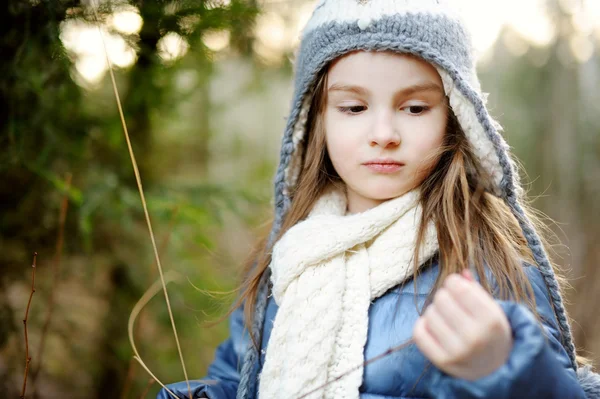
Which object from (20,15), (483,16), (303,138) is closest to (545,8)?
(483,16)

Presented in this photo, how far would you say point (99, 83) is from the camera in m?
2.54

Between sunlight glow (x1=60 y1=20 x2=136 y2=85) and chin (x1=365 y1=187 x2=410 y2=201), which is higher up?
sunlight glow (x1=60 y1=20 x2=136 y2=85)

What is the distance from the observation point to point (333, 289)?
1555mm

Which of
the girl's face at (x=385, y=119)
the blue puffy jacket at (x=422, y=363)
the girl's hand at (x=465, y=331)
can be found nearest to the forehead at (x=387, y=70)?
the girl's face at (x=385, y=119)

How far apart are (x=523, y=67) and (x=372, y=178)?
1032 cm

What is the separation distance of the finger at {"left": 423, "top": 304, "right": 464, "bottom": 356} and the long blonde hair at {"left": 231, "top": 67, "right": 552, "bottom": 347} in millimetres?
513

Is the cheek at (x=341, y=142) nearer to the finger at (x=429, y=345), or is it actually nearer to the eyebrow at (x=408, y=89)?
the eyebrow at (x=408, y=89)

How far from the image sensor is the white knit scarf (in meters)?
1.48

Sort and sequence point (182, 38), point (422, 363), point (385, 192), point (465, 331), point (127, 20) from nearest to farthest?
point (465, 331), point (422, 363), point (385, 192), point (127, 20), point (182, 38)

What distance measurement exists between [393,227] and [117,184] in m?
1.43

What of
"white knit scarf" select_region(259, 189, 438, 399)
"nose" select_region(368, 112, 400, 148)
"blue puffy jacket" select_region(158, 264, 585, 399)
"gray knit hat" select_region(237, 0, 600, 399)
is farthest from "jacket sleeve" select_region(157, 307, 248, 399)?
"nose" select_region(368, 112, 400, 148)

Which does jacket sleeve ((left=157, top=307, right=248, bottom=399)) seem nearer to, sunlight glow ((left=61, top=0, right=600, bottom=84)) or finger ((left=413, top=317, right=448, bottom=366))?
finger ((left=413, top=317, right=448, bottom=366))

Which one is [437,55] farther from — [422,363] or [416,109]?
[422,363]

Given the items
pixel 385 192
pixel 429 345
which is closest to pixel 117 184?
pixel 385 192
